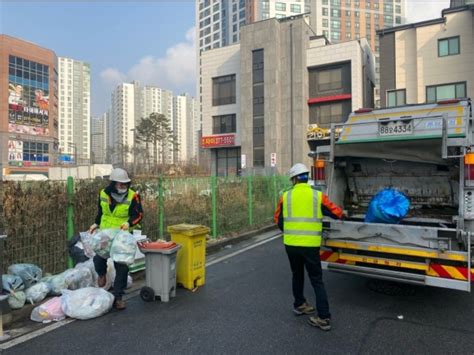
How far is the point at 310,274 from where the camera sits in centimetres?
443

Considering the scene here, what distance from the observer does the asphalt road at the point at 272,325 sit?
3.85 meters

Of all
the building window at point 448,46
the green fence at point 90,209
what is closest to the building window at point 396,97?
the building window at point 448,46

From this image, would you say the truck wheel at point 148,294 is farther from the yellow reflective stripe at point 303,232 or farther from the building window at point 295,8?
the building window at point 295,8

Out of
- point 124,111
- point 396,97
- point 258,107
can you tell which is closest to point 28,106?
point 124,111

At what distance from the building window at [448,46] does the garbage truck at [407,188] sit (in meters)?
26.7

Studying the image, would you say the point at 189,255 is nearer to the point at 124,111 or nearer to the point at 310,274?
the point at 310,274

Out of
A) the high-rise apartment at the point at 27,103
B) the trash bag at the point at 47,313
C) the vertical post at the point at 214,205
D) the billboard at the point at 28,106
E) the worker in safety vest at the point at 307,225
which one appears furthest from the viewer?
Answer: the billboard at the point at 28,106

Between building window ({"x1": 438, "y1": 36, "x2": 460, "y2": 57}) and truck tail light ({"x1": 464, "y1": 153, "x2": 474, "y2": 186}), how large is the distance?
28201 millimetres

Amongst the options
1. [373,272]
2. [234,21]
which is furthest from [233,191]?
[234,21]

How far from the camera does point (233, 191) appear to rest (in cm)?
1116

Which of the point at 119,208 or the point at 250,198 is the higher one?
the point at 119,208

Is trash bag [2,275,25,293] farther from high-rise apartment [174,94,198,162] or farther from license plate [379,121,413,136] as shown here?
high-rise apartment [174,94,198,162]

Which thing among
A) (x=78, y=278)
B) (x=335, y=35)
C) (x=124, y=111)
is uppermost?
(x=335, y=35)

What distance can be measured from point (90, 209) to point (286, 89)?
33894 mm
